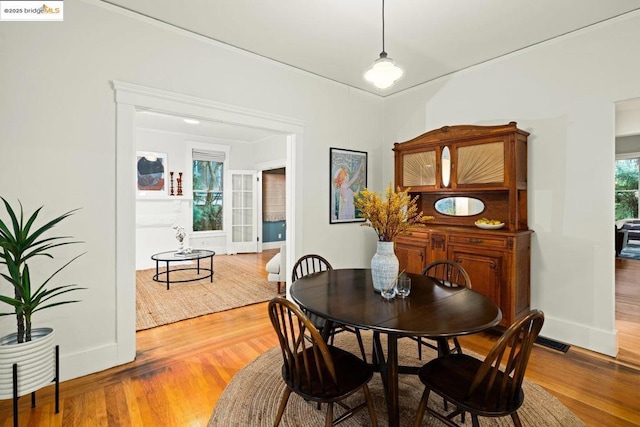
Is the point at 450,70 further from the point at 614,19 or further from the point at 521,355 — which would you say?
the point at 521,355

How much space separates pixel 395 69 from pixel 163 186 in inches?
230

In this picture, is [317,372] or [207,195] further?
[207,195]

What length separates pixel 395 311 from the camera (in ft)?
5.61

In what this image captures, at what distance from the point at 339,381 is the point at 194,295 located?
3.38 meters

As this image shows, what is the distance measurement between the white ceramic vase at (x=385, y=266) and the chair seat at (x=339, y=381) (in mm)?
487

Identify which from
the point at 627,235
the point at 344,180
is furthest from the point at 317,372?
the point at 627,235

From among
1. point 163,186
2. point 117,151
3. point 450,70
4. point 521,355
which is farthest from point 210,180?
point 521,355

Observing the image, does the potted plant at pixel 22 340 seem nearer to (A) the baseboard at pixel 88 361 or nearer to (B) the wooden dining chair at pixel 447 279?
(A) the baseboard at pixel 88 361

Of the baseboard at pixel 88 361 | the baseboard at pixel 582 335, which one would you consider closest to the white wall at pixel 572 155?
the baseboard at pixel 582 335

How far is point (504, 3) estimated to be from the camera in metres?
2.49

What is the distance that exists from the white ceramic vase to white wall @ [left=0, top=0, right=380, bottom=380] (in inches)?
80.2

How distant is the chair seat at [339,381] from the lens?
153cm

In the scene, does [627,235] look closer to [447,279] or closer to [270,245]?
[447,279]

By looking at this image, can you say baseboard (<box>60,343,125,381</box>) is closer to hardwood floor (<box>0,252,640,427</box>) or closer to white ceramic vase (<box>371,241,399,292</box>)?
hardwood floor (<box>0,252,640,427</box>)
